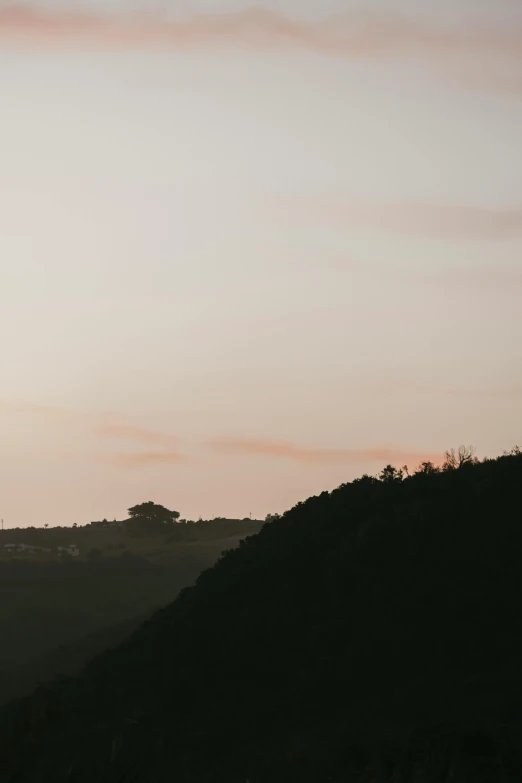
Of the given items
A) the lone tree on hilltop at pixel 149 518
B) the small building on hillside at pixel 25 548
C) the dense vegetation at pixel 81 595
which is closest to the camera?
the dense vegetation at pixel 81 595

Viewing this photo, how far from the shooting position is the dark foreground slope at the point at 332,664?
3303 centimetres

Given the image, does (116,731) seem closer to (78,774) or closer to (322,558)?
(78,774)

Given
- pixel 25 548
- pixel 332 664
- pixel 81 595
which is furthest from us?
pixel 25 548

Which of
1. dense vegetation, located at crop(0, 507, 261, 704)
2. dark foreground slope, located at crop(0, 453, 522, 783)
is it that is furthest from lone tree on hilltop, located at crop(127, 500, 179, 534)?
dark foreground slope, located at crop(0, 453, 522, 783)

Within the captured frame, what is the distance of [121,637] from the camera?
68188 mm

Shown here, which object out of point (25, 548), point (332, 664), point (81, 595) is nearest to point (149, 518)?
point (25, 548)

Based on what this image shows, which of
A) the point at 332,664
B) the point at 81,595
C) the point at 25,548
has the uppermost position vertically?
the point at 25,548

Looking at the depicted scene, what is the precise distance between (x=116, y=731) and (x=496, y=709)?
1293 centimetres

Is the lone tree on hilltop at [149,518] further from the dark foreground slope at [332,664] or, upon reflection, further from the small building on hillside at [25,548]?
the dark foreground slope at [332,664]

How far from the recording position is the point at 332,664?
41531 mm

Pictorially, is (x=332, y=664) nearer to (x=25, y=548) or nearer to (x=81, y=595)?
(x=81, y=595)

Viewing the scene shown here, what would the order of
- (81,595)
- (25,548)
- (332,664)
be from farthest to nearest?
(25,548) < (81,595) < (332,664)

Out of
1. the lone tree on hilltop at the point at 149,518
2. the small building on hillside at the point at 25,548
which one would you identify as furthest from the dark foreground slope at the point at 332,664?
the lone tree on hilltop at the point at 149,518

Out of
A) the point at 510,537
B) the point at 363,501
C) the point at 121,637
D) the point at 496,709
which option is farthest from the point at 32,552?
the point at 496,709
